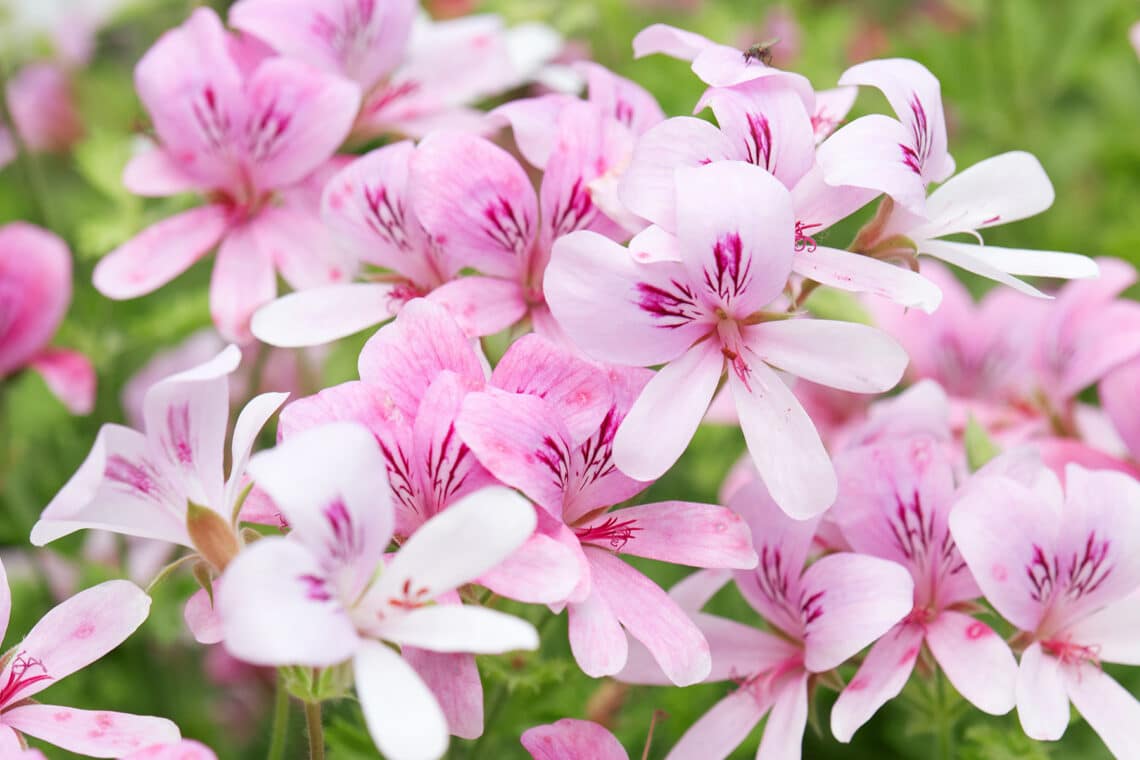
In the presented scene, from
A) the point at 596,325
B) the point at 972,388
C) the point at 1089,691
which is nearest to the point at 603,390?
the point at 596,325

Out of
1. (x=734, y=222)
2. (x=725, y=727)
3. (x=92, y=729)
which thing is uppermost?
(x=734, y=222)

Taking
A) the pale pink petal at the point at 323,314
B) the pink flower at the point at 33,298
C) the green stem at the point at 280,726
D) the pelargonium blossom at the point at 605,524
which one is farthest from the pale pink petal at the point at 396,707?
the pink flower at the point at 33,298

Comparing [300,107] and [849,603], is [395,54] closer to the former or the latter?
[300,107]

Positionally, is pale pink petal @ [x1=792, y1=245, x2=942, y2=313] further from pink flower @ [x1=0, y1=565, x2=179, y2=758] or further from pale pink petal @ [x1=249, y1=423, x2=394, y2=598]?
pink flower @ [x1=0, y1=565, x2=179, y2=758]

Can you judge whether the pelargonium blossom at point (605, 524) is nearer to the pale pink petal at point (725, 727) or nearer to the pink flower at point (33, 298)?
the pale pink petal at point (725, 727)

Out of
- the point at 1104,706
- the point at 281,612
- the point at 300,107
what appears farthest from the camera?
the point at 300,107

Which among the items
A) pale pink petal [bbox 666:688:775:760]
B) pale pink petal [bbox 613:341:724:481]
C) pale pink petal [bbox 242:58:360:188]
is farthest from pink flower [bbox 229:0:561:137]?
pale pink petal [bbox 666:688:775:760]

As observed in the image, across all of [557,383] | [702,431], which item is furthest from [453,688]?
[702,431]
